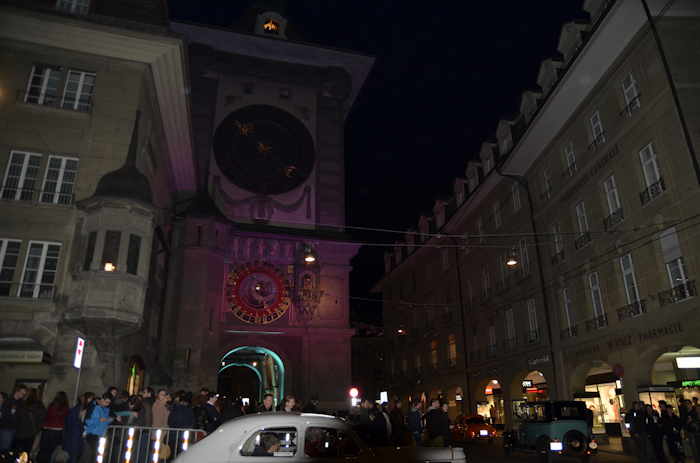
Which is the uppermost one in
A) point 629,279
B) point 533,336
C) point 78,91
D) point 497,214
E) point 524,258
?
point 497,214

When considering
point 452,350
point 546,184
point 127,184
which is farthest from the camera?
point 452,350

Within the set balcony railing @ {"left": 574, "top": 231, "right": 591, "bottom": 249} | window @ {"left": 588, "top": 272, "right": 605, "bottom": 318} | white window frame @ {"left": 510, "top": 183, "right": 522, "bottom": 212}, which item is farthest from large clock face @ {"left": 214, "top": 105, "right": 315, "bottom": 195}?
window @ {"left": 588, "top": 272, "right": 605, "bottom": 318}

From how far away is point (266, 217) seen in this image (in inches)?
1459

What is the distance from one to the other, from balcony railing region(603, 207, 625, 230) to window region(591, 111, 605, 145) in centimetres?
346

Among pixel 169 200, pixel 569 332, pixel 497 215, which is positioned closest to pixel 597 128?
pixel 569 332

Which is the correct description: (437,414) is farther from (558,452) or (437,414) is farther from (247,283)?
(247,283)

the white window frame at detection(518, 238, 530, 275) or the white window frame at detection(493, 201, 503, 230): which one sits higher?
the white window frame at detection(493, 201, 503, 230)

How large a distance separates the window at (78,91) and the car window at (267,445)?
16813 millimetres

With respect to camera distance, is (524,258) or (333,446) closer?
(333,446)

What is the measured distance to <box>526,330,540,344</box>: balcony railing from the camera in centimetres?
2874

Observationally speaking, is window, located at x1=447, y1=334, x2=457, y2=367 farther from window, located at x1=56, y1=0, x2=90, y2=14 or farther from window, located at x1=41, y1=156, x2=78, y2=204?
window, located at x1=56, y1=0, x2=90, y2=14

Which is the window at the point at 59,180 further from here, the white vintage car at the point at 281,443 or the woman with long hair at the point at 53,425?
the white vintage car at the point at 281,443

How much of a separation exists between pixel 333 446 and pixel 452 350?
117ft

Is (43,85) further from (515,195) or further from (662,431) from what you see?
(515,195)
